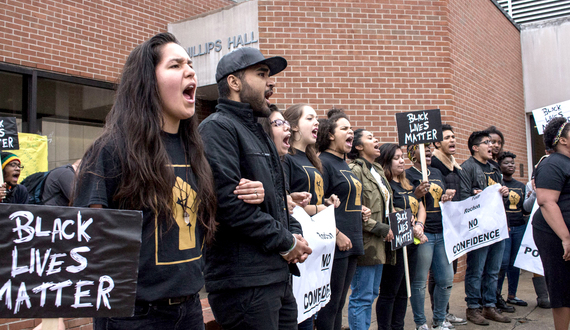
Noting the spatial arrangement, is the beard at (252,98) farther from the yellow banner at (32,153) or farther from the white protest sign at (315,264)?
the yellow banner at (32,153)

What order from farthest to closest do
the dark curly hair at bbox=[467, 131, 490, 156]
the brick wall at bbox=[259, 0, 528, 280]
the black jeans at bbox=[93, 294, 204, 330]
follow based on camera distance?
the brick wall at bbox=[259, 0, 528, 280] < the dark curly hair at bbox=[467, 131, 490, 156] < the black jeans at bbox=[93, 294, 204, 330]

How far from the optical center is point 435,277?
209 inches

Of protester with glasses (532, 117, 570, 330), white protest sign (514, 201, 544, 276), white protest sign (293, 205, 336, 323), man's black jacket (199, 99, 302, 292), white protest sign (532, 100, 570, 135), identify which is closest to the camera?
man's black jacket (199, 99, 302, 292)

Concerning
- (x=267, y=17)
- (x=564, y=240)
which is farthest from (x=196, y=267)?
(x=267, y=17)

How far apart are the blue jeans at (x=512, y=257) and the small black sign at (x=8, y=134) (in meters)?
6.45

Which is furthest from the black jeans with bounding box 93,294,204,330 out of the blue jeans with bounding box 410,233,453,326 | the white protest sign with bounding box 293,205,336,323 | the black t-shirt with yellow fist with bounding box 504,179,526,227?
the black t-shirt with yellow fist with bounding box 504,179,526,227

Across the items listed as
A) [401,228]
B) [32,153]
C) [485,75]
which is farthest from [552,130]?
[32,153]

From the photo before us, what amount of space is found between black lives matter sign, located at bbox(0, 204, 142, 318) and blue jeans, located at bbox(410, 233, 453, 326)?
3.95m

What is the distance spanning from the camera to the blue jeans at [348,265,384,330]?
14.1 ft

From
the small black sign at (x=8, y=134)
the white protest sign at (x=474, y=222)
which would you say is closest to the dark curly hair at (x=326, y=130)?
the white protest sign at (x=474, y=222)

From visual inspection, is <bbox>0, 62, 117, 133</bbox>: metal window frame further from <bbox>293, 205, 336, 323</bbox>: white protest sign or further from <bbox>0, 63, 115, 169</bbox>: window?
<bbox>293, 205, 336, 323</bbox>: white protest sign

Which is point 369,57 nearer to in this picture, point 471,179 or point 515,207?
point 471,179

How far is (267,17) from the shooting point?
7.69m

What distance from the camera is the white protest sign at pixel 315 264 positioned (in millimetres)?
3504
